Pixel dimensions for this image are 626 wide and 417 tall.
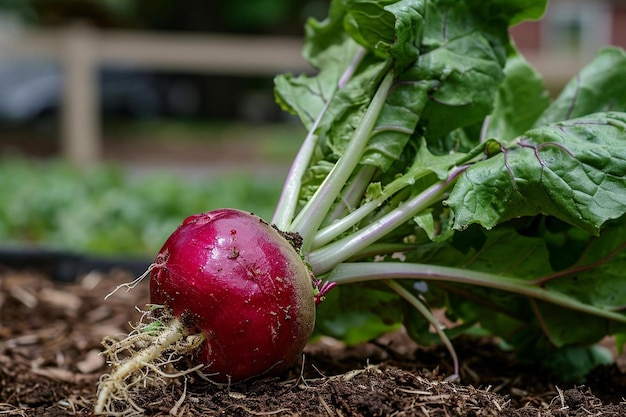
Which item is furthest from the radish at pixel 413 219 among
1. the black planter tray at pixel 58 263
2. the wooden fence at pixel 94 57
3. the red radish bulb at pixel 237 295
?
the wooden fence at pixel 94 57

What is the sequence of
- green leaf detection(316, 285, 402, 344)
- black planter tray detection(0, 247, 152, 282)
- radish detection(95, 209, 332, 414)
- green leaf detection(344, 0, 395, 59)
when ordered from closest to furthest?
radish detection(95, 209, 332, 414) < green leaf detection(344, 0, 395, 59) < green leaf detection(316, 285, 402, 344) < black planter tray detection(0, 247, 152, 282)

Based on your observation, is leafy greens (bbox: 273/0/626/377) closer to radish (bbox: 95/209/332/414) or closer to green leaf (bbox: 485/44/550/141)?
green leaf (bbox: 485/44/550/141)

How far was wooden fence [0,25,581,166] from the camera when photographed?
918cm

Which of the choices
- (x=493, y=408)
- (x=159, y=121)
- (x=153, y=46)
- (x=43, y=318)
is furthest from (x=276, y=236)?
(x=159, y=121)

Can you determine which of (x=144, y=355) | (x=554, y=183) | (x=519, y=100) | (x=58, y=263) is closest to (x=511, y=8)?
(x=519, y=100)

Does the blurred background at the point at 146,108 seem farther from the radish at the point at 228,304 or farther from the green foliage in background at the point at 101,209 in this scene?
the radish at the point at 228,304

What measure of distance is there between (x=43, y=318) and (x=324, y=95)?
1.67 metres

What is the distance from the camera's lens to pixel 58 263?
14.2ft

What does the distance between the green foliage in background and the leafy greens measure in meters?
2.73

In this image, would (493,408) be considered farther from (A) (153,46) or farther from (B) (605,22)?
(B) (605,22)

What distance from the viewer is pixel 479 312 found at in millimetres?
2730

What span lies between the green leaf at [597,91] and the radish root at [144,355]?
157 centimetres

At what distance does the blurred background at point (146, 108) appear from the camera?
5906mm

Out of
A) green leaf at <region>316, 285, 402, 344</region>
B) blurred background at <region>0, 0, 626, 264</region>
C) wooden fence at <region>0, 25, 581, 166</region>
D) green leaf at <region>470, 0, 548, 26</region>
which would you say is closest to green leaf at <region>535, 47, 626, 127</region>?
green leaf at <region>470, 0, 548, 26</region>
